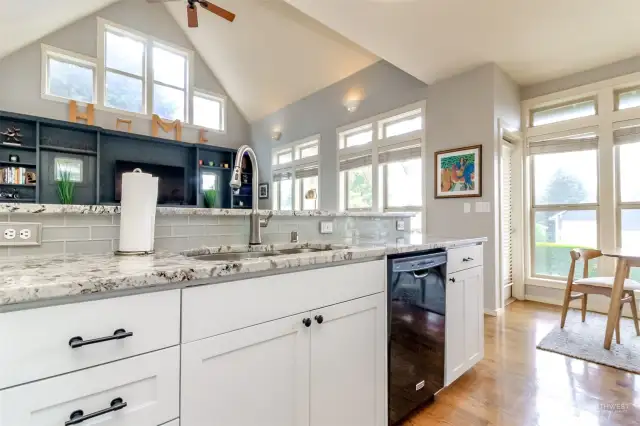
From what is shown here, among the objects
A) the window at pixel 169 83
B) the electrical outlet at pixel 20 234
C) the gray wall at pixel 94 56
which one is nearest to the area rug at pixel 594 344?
the electrical outlet at pixel 20 234

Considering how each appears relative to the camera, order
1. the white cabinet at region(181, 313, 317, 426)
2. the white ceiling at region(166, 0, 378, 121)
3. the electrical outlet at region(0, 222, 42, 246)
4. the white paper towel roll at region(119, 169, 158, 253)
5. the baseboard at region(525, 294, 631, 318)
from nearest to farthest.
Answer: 1. the white cabinet at region(181, 313, 317, 426)
2. the electrical outlet at region(0, 222, 42, 246)
3. the white paper towel roll at region(119, 169, 158, 253)
4. the baseboard at region(525, 294, 631, 318)
5. the white ceiling at region(166, 0, 378, 121)

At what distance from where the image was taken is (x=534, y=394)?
189cm

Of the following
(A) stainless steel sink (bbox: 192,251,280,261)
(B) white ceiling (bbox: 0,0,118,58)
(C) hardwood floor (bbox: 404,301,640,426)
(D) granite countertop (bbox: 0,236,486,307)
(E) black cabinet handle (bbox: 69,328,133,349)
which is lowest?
(C) hardwood floor (bbox: 404,301,640,426)

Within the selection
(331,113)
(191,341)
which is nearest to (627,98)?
(331,113)

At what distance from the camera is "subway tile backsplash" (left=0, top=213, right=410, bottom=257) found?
1.14 m

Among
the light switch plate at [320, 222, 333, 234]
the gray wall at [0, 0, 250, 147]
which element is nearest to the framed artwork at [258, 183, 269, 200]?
the gray wall at [0, 0, 250, 147]

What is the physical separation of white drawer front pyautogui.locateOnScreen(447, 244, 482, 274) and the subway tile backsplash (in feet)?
2.11

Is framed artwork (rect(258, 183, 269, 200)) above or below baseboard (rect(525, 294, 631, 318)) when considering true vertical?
above

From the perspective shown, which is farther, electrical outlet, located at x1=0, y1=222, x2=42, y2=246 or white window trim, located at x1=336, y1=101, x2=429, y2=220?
white window trim, located at x1=336, y1=101, x2=429, y2=220

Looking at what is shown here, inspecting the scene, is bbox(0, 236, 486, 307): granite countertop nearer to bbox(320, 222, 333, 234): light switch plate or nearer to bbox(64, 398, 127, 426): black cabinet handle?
bbox(64, 398, 127, 426): black cabinet handle

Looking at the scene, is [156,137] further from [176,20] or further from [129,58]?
[176,20]

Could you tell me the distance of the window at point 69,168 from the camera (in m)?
5.34

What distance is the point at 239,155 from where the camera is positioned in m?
1.59

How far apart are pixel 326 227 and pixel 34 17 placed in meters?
5.40
